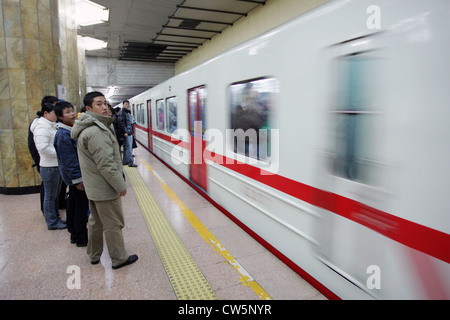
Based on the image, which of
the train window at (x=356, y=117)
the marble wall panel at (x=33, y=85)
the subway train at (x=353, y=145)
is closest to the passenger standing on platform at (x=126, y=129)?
the marble wall panel at (x=33, y=85)

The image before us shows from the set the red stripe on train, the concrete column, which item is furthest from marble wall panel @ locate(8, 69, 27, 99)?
the red stripe on train

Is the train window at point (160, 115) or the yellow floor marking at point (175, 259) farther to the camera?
the train window at point (160, 115)

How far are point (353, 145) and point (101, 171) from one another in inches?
85.0

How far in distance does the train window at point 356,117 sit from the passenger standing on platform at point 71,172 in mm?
2704

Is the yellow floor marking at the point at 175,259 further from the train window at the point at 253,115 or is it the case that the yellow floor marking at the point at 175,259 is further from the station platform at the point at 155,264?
the train window at the point at 253,115

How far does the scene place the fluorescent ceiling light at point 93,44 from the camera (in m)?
15.5

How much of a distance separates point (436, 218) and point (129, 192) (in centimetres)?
518

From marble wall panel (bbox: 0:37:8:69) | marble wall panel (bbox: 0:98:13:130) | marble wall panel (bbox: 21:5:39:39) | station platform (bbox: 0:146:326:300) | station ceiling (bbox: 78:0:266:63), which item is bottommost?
station platform (bbox: 0:146:326:300)

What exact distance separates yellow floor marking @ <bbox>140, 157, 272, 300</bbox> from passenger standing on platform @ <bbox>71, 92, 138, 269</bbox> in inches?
41.6

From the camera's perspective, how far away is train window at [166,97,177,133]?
22.0 feet

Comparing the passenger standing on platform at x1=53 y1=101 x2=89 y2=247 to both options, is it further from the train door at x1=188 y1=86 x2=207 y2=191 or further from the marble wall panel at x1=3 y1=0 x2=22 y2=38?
the marble wall panel at x1=3 y1=0 x2=22 y2=38

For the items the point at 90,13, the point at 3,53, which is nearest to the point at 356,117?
the point at 3,53

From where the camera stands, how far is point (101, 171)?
2.61 m

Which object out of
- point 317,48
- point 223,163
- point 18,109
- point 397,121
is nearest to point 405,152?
point 397,121
